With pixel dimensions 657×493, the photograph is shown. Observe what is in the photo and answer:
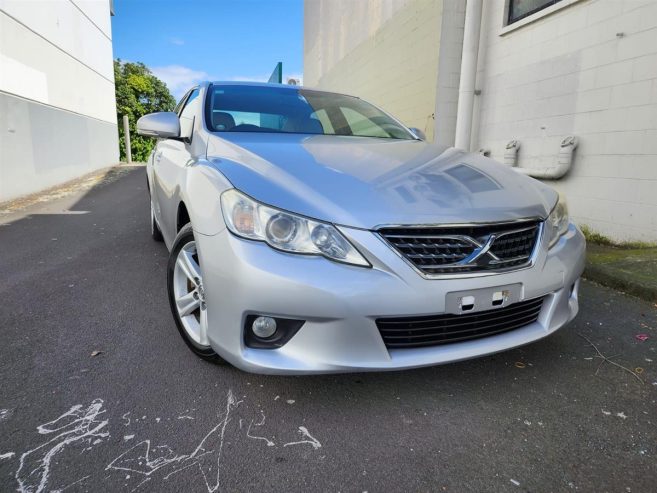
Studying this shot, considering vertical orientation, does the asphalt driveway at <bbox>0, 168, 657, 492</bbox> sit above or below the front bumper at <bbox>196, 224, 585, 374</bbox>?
below

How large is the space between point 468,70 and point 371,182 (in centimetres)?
520

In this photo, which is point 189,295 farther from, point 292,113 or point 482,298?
point 292,113

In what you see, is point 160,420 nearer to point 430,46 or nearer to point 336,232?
point 336,232

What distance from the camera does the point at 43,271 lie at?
3.71m

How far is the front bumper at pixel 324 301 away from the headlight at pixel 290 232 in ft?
0.10

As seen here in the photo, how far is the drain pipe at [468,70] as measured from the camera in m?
6.24

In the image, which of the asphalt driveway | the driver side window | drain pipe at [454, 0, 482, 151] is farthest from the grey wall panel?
drain pipe at [454, 0, 482, 151]

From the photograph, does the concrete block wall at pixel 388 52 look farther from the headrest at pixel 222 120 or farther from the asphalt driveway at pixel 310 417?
the asphalt driveway at pixel 310 417

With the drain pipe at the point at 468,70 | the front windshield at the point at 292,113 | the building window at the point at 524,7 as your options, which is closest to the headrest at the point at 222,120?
A: the front windshield at the point at 292,113

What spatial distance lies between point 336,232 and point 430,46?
6.51m

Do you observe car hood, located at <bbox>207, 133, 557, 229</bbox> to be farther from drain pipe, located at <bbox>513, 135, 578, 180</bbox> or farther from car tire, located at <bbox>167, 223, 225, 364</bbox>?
drain pipe, located at <bbox>513, 135, 578, 180</bbox>

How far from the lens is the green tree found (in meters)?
27.6

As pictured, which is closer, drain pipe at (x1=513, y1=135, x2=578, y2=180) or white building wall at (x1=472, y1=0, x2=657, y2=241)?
white building wall at (x1=472, y1=0, x2=657, y2=241)

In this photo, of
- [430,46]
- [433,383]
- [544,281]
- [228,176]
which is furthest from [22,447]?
[430,46]
